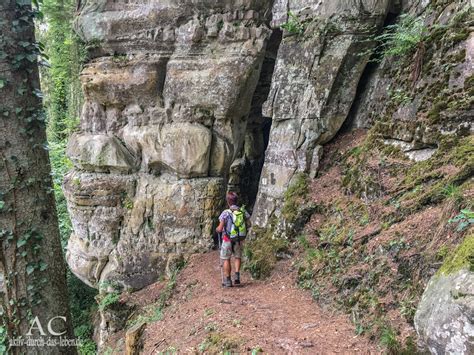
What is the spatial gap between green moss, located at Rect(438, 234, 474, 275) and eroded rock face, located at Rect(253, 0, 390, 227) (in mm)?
5031

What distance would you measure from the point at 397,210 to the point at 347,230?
43.3 inches

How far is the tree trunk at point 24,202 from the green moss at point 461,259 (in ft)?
12.9

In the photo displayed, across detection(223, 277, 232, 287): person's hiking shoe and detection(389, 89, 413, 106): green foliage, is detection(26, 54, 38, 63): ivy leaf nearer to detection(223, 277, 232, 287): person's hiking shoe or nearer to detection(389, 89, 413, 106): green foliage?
detection(223, 277, 232, 287): person's hiking shoe

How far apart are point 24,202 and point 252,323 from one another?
3.68m

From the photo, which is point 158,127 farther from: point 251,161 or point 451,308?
point 451,308

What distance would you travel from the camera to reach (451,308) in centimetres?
306

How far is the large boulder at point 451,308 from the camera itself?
293 centimetres

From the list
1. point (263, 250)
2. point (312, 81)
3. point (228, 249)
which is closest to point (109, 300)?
point (228, 249)

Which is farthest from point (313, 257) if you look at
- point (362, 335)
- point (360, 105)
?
point (360, 105)

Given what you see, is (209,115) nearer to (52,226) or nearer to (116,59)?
(116,59)

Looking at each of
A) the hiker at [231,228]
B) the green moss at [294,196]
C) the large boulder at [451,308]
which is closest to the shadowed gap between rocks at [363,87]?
the green moss at [294,196]

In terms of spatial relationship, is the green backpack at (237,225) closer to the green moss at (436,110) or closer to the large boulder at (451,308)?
the green moss at (436,110)

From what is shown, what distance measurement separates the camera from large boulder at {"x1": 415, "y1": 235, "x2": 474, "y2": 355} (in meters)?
2.93

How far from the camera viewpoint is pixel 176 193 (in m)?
10.3
